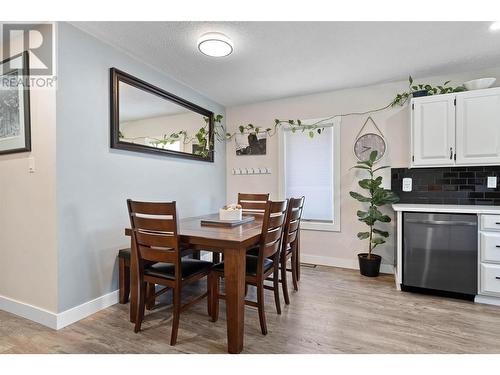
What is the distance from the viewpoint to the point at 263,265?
1987 mm

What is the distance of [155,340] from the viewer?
185cm

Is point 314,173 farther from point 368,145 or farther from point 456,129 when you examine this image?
point 456,129

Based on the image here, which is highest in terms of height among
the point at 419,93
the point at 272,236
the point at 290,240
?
the point at 419,93

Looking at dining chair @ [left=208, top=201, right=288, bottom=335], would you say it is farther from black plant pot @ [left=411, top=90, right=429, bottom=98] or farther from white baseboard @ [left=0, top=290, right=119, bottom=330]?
black plant pot @ [left=411, top=90, right=429, bottom=98]

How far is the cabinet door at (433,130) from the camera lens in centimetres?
275

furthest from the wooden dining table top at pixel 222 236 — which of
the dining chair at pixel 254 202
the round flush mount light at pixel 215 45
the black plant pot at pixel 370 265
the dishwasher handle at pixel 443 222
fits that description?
the black plant pot at pixel 370 265

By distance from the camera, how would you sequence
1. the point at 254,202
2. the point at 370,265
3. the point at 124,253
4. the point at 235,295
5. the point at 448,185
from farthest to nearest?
the point at 254,202, the point at 370,265, the point at 448,185, the point at 124,253, the point at 235,295

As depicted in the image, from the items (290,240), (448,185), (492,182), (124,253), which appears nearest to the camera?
(124,253)

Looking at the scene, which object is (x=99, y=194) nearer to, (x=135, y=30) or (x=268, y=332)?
(x=135, y=30)

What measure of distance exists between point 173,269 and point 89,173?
109 centimetres

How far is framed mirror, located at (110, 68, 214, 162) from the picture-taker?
249 centimetres

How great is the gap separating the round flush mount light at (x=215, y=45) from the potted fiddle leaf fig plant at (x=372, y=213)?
6.61ft

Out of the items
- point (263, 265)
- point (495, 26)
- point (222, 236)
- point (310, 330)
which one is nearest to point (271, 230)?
point (263, 265)
